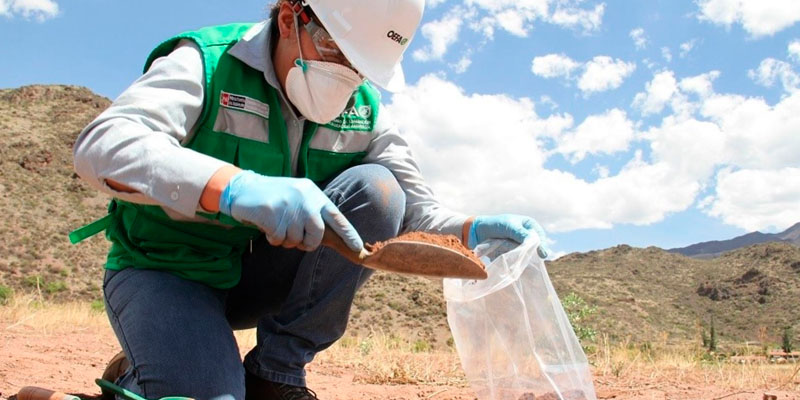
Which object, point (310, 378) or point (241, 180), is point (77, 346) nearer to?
point (310, 378)

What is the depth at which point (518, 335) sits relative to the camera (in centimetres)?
233

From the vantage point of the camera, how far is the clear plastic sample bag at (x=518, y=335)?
7.48 feet

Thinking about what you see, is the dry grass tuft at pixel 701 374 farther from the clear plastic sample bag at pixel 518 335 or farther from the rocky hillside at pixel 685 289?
the rocky hillside at pixel 685 289

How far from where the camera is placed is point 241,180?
5.49 ft

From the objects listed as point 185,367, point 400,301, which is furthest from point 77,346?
point 400,301

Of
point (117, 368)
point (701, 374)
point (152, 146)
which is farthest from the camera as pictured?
point (701, 374)

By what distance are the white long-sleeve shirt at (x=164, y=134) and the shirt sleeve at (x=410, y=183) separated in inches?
14.3

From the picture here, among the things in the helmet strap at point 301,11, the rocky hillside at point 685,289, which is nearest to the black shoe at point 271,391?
the helmet strap at point 301,11

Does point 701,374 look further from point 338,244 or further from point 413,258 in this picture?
point 338,244

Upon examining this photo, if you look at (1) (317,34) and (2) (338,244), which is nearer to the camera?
(2) (338,244)

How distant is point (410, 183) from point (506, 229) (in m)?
0.40

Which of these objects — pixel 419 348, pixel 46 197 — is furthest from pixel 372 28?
pixel 46 197

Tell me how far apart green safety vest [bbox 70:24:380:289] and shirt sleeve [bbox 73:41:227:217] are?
109 millimetres

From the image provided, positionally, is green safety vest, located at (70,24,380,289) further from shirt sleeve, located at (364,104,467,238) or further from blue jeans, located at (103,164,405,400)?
shirt sleeve, located at (364,104,467,238)
